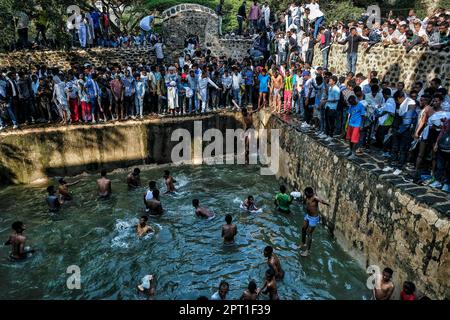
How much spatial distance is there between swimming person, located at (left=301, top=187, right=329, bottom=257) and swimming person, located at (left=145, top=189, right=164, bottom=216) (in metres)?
4.77

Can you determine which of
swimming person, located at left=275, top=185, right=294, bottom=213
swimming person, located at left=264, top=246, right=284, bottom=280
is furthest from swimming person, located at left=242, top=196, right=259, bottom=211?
swimming person, located at left=264, top=246, right=284, bottom=280

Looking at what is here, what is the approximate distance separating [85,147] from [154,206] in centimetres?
514

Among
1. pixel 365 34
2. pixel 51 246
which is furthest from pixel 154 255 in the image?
pixel 365 34

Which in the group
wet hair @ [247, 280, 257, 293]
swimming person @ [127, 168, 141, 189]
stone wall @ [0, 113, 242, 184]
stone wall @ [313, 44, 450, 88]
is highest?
stone wall @ [313, 44, 450, 88]

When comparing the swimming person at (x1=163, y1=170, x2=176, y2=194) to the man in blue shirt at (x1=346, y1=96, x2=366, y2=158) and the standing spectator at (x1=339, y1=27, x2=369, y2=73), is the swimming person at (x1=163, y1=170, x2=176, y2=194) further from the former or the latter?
the standing spectator at (x1=339, y1=27, x2=369, y2=73)

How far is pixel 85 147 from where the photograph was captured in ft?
51.1

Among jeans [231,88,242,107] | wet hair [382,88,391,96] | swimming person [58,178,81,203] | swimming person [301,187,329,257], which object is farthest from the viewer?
jeans [231,88,242,107]

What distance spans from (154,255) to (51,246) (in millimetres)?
3062

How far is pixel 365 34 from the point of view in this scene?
1639cm

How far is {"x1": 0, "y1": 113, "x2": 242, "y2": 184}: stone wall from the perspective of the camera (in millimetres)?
14758

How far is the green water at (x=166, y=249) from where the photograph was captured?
30.0ft

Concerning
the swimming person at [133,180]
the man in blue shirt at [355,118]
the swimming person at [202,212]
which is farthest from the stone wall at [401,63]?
the swimming person at [133,180]

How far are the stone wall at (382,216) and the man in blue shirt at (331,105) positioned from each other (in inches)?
25.6

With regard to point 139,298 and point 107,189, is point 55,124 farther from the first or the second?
point 139,298
